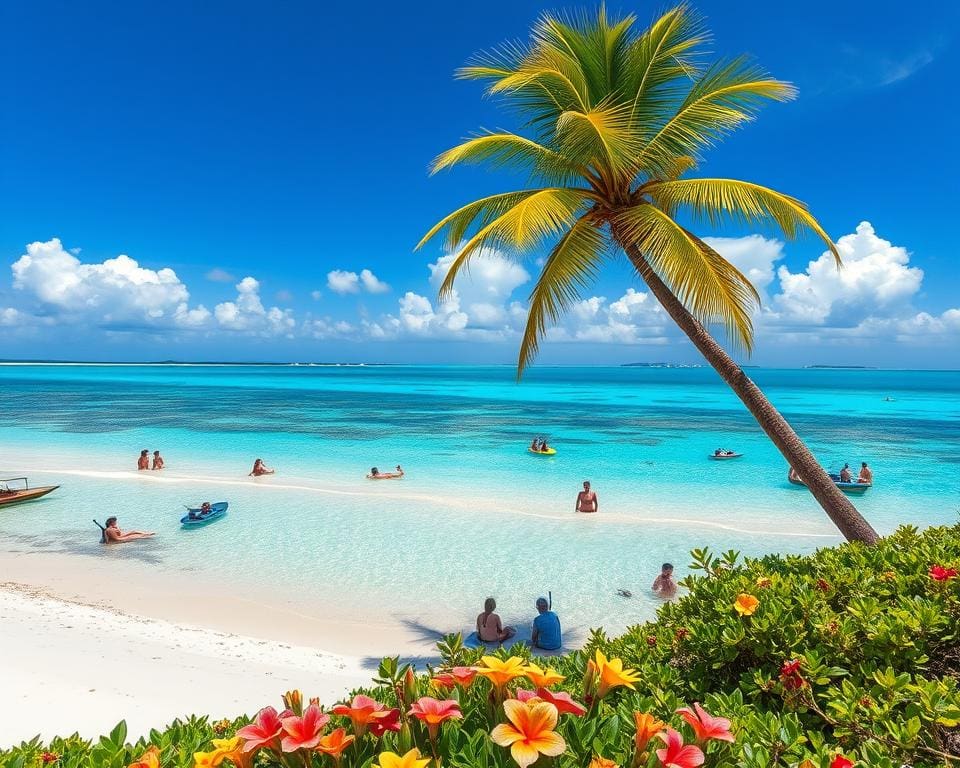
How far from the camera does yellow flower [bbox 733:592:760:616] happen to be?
2.76 meters

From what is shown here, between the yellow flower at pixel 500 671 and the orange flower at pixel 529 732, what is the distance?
0.44ft

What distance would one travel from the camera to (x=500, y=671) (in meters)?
1.50

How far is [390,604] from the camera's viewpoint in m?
10.0

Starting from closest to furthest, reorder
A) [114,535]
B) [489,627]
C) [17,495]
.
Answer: [489,627]
[114,535]
[17,495]

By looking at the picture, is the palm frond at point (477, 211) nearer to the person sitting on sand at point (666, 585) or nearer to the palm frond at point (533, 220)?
the palm frond at point (533, 220)

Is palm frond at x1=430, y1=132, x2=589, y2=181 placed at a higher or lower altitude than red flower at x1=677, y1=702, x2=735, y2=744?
higher

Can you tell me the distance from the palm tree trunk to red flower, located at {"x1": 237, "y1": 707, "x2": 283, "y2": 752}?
6.09m

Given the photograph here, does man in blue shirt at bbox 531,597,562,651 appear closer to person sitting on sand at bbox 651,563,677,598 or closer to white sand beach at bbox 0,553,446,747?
white sand beach at bbox 0,553,446,747

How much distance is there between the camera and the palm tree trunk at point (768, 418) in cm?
610

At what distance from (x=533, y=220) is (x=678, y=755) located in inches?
246

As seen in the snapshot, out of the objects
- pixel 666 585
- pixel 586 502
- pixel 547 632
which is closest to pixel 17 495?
pixel 547 632

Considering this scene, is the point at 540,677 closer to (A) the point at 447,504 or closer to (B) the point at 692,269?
(B) the point at 692,269

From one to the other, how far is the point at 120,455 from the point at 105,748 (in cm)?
2803

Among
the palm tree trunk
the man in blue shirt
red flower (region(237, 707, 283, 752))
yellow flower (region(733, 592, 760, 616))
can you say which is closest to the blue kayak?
the man in blue shirt
